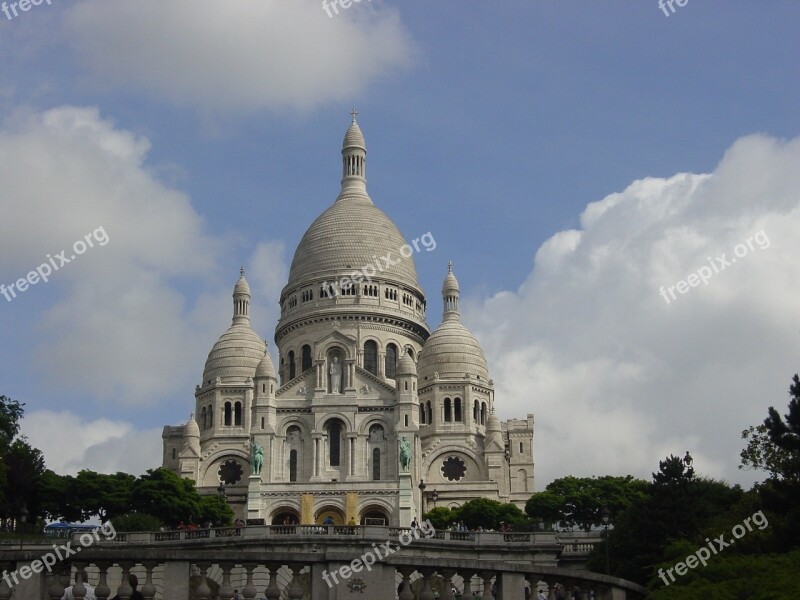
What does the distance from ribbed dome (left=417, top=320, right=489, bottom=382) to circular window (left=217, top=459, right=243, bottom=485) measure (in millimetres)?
15234

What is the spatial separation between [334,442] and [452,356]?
1350cm

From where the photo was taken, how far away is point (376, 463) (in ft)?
280

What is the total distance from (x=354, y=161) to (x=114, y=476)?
44316mm

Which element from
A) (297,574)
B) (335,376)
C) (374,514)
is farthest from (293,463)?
(297,574)

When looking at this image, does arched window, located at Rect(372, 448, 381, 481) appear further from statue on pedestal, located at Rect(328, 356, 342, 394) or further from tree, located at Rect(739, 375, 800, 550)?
tree, located at Rect(739, 375, 800, 550)

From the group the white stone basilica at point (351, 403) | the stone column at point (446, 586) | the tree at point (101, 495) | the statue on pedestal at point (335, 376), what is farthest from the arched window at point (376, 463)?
the stone column at point (446, 586)

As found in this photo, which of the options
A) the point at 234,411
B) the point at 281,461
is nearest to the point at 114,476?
the point at 281,461

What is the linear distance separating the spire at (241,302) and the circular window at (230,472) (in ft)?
46.4

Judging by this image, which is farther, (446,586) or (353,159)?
(353,159)

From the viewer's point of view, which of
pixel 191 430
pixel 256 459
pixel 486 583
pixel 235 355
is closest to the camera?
pixel 486 583

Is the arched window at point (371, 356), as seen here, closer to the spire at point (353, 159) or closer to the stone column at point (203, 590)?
the spire at point (353, 159)

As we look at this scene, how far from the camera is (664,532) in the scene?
39.9m

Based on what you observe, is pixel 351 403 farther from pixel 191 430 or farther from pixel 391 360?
pixel 191 430

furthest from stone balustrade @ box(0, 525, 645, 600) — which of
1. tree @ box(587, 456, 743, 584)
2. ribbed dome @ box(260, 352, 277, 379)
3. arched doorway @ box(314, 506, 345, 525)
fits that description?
ribbed dome @ box(260, 352, 277, 379)
